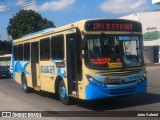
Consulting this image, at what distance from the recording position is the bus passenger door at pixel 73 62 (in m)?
12.9

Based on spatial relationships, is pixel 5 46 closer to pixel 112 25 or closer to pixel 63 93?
pixel 63 93

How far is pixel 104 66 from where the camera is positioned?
12.3 meters

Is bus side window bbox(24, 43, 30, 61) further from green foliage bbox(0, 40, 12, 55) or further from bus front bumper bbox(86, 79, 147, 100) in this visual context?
green foliage bbox(0, 40, 12, 55)

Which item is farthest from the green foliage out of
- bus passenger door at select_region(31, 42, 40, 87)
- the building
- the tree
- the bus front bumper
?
the bus front bumper

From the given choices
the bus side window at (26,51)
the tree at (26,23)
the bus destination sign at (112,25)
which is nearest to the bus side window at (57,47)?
the bus destination sign at (112,25)

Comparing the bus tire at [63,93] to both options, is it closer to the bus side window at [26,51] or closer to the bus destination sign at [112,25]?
the bus destination sign at [112,25]

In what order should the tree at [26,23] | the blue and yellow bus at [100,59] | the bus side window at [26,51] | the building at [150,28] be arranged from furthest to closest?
1. the tree at [26,23]
2. the building at [150,28]
3. the bus side window at [26,51]
4. the blue and yellow bus at [100,59]

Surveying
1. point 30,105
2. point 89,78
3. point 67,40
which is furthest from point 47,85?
point 89,78

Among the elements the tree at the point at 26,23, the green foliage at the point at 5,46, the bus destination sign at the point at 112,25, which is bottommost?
the bus destination sign at the point at 112,25

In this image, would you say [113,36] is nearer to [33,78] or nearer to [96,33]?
[96,33]

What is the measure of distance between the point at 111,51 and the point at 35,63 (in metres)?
6.61

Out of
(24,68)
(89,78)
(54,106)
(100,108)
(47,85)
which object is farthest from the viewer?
(24,68)

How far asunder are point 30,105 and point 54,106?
1.08 metres

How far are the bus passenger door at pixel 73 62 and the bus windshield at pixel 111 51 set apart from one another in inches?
22.9
